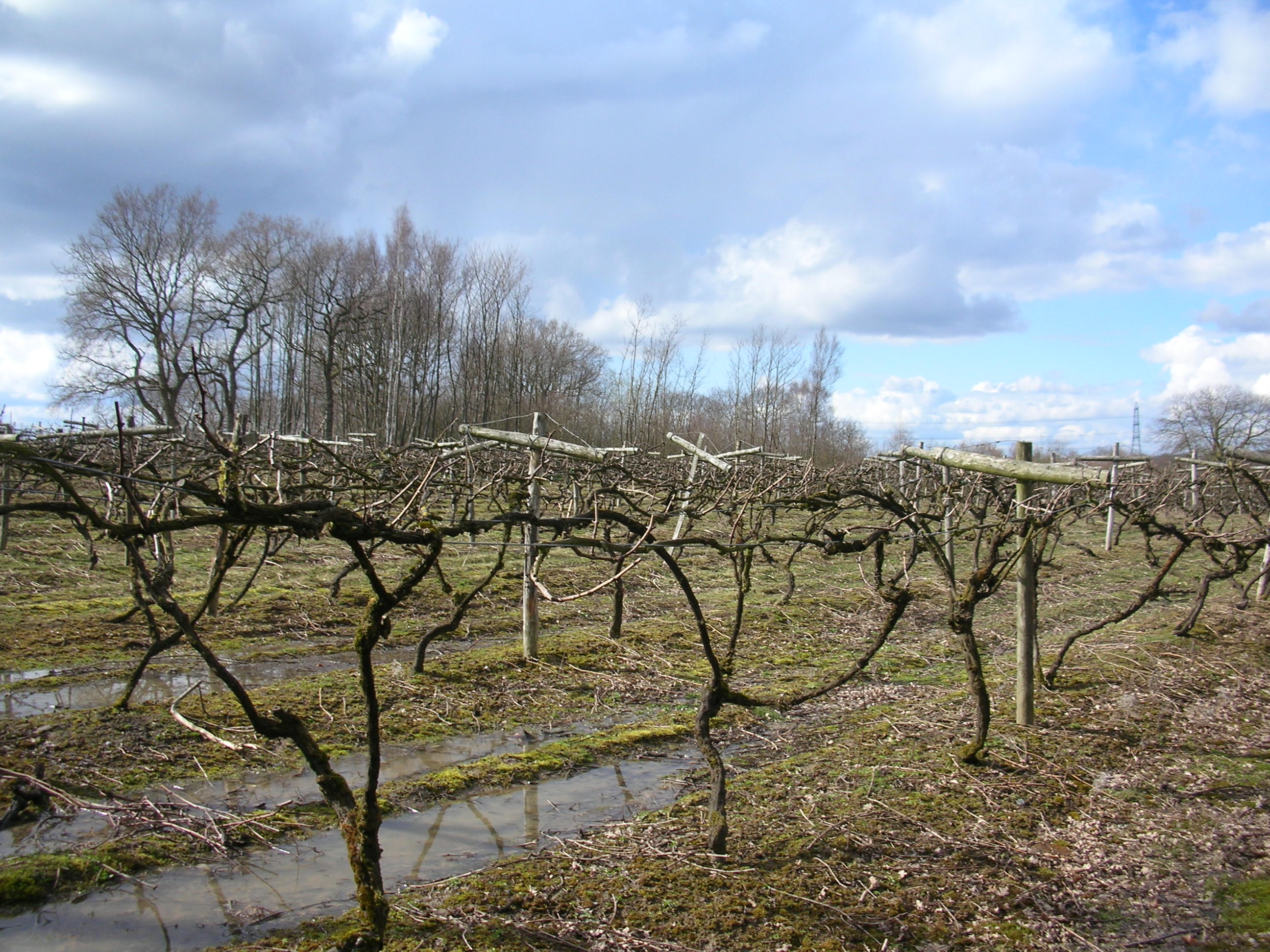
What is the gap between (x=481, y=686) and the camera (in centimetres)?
676

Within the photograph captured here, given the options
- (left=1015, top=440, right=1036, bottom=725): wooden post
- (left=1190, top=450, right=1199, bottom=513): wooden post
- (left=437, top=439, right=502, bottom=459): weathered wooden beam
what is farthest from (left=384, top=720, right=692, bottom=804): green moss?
(left=1190, top=450, right=1199, bottom=513): wooden post

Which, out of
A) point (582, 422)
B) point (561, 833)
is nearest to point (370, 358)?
point (582, 422)

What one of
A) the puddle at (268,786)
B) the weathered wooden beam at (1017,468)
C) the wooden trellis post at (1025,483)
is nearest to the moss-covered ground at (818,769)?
the puddle at (268,786)

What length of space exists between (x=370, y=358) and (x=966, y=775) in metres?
42.0

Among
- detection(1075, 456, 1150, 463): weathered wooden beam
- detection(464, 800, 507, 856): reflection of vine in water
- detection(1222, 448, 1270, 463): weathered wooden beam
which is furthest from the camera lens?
detection(1075, 456, 1150, 463): weathered wooden beam

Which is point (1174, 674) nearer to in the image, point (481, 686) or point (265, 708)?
point (481, 686)

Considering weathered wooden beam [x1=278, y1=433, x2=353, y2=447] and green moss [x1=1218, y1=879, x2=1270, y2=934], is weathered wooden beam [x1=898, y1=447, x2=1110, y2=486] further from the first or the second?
weathered wooden beam [x1=278, y1=433, x2=353, y2=447]

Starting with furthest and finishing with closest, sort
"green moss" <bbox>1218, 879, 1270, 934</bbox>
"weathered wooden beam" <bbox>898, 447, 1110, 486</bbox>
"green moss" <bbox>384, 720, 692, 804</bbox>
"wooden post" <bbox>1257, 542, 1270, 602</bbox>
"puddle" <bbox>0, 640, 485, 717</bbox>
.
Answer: "wooden post" <bbox>1257, 542, 1270, 602</bbox>, "puddle" <bbox>0, 640, 485, 717</bbox>, "weathered wooden beam" <bbox>898, 447, 1110, 486</bbox>, "green moss" <bbox>384, 720, 692, 804</bbox>, "green moss" <bbox>1218, 879, 1270, 934</bbox>

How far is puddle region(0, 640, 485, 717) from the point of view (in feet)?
19.1

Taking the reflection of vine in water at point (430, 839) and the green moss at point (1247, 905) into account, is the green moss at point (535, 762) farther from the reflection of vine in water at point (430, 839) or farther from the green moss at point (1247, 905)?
the green moss at point (1247, 905)

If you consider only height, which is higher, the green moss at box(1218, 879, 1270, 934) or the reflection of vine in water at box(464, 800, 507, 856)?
the green moss at box(1218, 879, 1270, 934)

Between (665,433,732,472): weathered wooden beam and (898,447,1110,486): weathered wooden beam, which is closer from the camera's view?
(898,447,1110,486): weathered wooden beam

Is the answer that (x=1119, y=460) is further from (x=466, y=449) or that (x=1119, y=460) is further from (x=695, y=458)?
(x=466, y=449)

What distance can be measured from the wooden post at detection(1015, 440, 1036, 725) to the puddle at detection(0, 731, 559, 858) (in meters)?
3.33
